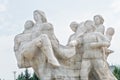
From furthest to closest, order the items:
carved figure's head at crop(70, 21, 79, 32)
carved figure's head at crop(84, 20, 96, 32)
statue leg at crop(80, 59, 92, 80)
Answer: carved figure's head at crop(70, 21, 79, 32) < carved figure's head at crop(84, 20, 96, 32) < statue leg at crop(80, 59, 92, 80)

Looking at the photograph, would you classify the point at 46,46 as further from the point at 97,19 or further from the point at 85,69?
the point at 97,19

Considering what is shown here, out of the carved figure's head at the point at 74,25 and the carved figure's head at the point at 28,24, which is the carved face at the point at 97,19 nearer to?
the carved figure's head at the point at 74,25

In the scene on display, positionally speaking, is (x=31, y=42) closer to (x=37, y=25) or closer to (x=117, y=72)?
(x=37, y=25)

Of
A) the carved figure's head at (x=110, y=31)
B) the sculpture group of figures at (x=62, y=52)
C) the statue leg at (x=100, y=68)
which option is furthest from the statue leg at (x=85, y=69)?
the carved figure's head at (x=110, y=31)

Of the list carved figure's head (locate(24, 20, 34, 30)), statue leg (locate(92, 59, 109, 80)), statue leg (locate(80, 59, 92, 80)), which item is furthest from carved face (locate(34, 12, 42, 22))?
statue leg (locate(92, 59, 109, 80))

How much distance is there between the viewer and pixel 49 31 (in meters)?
10.9

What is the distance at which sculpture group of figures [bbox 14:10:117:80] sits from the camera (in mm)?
10555

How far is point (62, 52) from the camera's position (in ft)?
35.5

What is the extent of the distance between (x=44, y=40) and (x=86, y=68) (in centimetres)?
138

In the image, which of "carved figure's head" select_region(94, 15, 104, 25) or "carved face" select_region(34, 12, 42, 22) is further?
"carved figure's head" select_region(94, 15, 104, 25)

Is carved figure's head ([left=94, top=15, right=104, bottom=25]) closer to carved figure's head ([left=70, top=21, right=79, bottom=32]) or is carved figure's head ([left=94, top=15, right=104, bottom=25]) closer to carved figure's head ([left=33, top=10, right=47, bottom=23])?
carved figure's head ([left=70, top=21, right=79, bottom=32])

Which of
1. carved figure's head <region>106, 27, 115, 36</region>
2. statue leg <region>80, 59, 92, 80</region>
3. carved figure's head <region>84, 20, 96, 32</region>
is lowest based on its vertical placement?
statue leg <region>80, 59, 92, 80</region>

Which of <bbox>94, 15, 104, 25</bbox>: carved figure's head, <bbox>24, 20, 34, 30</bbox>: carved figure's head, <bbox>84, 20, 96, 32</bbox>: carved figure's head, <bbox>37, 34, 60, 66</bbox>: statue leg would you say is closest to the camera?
<bbox>37, 34, 60, 66</bbox>: statue leg

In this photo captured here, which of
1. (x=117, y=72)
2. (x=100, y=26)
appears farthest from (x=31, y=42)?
(x=117, y=72)
